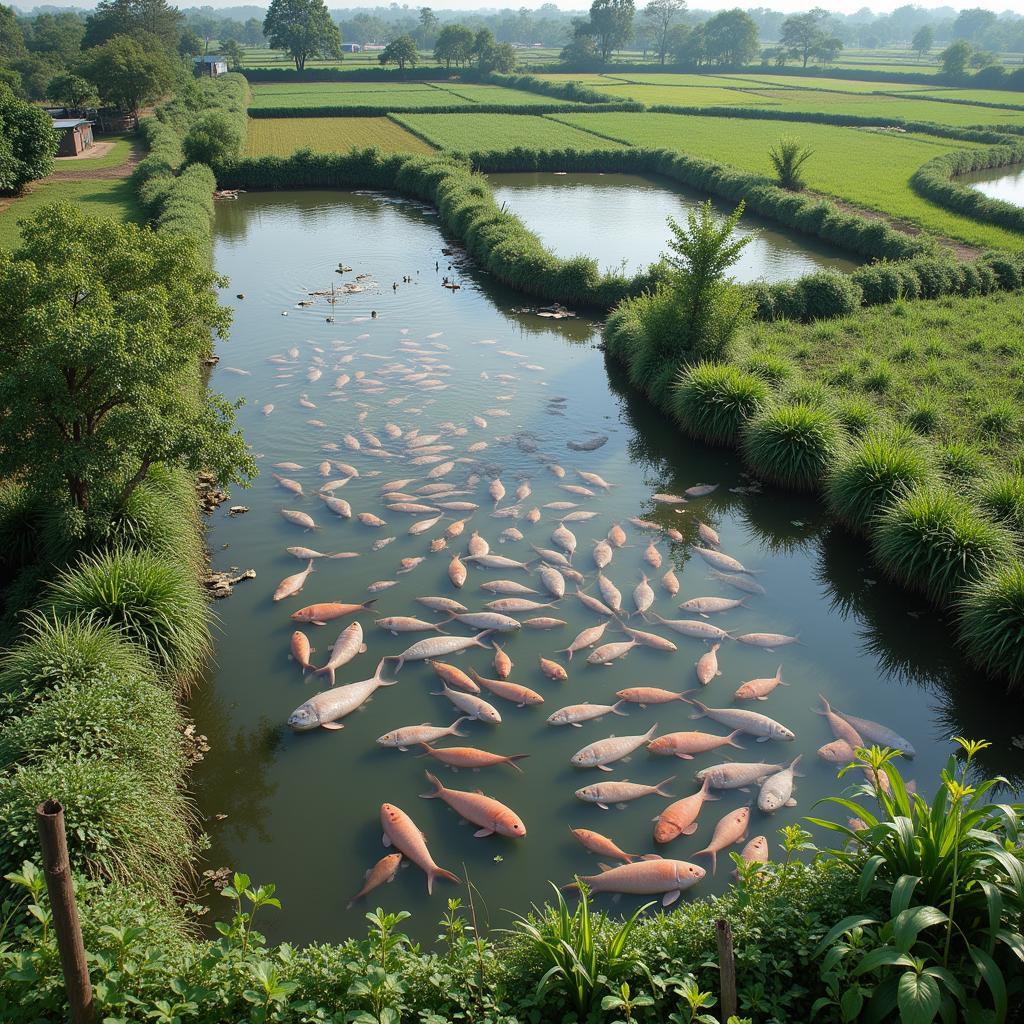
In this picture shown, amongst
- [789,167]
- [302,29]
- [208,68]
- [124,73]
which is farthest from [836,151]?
[302,29]

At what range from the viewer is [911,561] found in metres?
12.4

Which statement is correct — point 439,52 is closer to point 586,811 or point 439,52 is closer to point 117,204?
point 117,204

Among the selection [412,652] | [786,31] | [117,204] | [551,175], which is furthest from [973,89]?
[412,652]

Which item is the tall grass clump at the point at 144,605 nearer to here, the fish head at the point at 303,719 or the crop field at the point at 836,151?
the fish head at the point at 303,719

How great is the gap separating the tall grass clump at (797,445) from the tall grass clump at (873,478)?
31.2 inches

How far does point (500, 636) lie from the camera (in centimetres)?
1143

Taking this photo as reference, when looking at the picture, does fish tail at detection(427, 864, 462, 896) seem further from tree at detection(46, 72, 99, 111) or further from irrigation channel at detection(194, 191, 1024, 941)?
tree at detection(46, 72, 99, 111)

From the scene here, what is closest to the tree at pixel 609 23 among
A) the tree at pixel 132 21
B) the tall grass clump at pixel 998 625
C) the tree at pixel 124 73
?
the tree at pixel 132 21

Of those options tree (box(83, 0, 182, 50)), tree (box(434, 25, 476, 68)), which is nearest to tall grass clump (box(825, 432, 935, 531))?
tree (box(83, 0, 182, 50))

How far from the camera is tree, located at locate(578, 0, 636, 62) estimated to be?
126375 mm

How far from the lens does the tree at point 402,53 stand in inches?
4040

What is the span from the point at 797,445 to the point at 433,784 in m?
9.93

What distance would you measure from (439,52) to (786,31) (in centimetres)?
7559

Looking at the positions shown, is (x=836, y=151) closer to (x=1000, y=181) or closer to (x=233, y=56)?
(x=1000, y=181)
